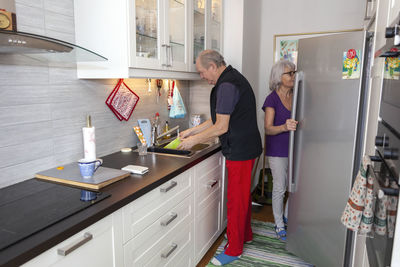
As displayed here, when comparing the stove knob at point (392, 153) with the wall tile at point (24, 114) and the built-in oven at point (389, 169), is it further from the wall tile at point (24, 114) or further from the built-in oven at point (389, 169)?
the wall tile at point (24, 114)

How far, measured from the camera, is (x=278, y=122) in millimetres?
2426

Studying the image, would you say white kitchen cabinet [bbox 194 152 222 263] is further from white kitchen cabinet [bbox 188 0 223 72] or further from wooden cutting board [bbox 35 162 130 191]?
white kitchen cabinet [bbox 188 0 223 72]

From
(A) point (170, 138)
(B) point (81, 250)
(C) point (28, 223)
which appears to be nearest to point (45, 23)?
(C) point (28, 223)

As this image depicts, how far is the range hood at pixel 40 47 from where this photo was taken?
101cm

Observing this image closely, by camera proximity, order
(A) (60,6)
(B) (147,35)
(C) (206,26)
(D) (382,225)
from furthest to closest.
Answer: (C) (206,26) → (B) (147,35) → (A) (60,6) → (D) (382,225)

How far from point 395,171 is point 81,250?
42.2 inches

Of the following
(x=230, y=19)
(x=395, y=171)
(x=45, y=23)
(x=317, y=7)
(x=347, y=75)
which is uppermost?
(x=317, y=7)

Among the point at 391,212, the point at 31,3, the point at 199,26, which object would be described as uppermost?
the point at 199,26

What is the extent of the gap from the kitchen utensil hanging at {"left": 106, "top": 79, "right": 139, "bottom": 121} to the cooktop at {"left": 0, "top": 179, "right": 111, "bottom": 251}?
0.75 m

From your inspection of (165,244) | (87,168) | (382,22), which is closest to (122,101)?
(87,168)

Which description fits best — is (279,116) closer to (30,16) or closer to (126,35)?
(126,35)

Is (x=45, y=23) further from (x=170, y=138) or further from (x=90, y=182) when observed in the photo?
(x=170, y=138)

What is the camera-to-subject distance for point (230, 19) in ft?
9.27

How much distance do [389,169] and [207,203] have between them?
→ 1.46 meters
